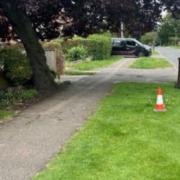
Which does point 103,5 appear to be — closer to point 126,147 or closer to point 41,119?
point 41,119

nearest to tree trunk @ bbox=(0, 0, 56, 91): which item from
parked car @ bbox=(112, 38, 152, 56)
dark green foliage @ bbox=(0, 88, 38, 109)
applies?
dark green foliage @ bbox=(0, 88, 38, 109)

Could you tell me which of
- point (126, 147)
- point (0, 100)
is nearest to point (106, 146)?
point (126, 147)

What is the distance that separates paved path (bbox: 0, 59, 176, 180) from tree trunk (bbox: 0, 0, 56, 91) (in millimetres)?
806

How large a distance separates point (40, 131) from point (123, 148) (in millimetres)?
2186

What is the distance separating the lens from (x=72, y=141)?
8.61 m

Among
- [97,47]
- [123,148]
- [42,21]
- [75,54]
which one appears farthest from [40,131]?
[97,47]

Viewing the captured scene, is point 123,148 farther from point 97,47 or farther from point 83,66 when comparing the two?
point 97,47

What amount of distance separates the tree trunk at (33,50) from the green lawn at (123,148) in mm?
4452

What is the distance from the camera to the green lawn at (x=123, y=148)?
673 cm

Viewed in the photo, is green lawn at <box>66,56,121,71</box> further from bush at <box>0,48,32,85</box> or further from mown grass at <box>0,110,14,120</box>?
mown grass at <box>0,110,14,120</box>

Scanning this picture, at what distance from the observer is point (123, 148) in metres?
8.04

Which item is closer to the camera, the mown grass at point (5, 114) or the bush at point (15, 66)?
the mown grass at point (5, 114)

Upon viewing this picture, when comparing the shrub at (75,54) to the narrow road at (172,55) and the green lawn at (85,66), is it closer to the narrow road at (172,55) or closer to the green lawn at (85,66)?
the green lawn at (85,66)

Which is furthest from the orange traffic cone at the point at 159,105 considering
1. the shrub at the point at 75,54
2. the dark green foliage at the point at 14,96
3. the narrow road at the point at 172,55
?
the shrub at the point at 75,54
